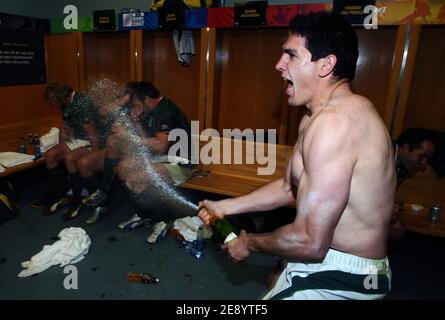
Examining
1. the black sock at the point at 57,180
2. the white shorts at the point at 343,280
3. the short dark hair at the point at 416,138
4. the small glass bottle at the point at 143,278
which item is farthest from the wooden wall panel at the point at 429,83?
the black sock at the point at 57,180

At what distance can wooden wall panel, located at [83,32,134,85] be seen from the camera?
13.6 feet

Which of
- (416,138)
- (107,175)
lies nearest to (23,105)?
(107,175)

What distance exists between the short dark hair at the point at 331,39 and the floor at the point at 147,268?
177cm

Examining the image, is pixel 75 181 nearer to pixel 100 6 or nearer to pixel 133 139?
pixel 133 139

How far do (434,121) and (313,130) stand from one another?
2.53m

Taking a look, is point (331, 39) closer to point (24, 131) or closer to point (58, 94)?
point (58, 94)

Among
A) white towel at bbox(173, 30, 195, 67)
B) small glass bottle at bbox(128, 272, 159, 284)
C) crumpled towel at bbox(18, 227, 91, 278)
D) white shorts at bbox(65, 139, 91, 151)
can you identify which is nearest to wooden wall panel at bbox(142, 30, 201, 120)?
white towel at bbox(173, 30, 195, 67)

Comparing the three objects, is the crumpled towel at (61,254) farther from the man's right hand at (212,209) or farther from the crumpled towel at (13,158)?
the man's right hand at (212,209)

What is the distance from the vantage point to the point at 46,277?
237cm

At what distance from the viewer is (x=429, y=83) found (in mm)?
2930

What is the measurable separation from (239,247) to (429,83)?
8.59ft

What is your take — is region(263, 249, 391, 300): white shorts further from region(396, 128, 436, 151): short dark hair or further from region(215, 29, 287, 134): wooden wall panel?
region(215, 29, 287, 134): wooden wall panel

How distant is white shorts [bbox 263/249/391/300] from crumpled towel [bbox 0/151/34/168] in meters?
3.14
